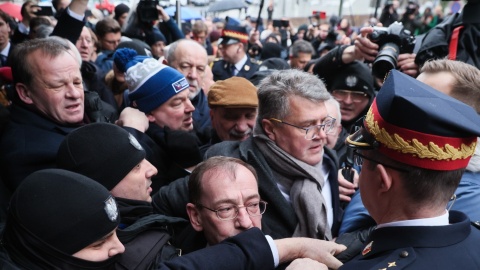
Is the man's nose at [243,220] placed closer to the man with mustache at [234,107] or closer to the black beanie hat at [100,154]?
the black beanie hat at [100,154]

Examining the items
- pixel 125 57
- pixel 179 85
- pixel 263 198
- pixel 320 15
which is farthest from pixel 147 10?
pixel 320 15

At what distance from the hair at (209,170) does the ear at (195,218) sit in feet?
0.09

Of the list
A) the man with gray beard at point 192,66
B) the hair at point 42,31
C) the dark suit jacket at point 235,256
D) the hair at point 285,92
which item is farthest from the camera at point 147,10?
the dark suit jacket at point 235,256

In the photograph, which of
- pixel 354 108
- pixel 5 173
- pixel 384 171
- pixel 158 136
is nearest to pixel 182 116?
pixel 158 136

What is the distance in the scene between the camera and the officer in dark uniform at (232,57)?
22.5 feet

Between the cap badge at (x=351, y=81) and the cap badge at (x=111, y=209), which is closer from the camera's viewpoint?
the cap badge at (x=111, y=209)

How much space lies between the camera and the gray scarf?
8.34 ft

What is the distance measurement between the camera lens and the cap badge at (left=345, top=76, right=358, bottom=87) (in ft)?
2.71

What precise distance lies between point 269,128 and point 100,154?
35.7 inches

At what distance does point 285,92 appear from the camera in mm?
2734

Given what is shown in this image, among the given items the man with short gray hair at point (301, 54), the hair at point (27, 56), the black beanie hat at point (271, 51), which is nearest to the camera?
the hair at point (27, 56)

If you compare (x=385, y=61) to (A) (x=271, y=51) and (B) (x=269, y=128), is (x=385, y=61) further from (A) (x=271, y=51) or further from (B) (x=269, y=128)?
(A) (x=271, y=51)

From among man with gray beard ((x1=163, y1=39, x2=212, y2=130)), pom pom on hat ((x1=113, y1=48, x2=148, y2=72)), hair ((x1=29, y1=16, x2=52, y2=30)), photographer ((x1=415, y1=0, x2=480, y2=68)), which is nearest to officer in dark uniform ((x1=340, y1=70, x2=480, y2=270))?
photographer ((x1=415, y1=0, x2=480, y2=68))

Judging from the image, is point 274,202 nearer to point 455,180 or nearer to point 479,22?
point 455,180
